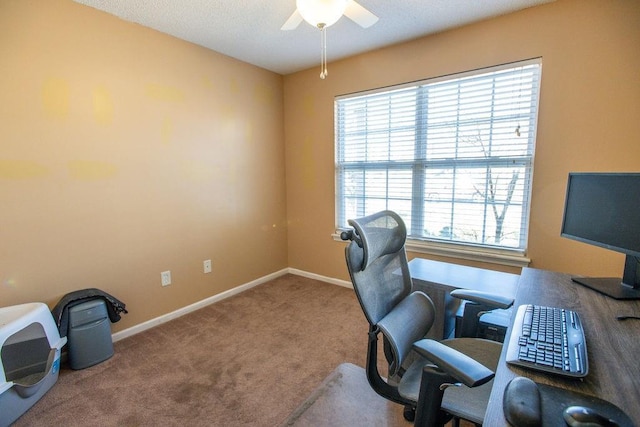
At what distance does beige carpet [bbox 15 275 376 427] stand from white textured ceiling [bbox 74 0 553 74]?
Result: 7.93 ft

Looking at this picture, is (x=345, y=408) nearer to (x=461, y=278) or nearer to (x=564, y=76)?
(x=461, y=278)

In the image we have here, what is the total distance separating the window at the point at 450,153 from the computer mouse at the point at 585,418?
2022 mm

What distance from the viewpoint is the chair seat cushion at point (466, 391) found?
39.1 inches

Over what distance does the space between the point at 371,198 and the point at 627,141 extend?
1910 mm

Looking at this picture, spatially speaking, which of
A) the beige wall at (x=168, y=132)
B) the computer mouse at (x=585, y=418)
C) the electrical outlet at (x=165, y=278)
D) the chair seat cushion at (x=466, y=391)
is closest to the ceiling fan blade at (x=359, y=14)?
the beige wall at (x=168, y=132)

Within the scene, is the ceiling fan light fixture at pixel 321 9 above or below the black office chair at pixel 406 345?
above

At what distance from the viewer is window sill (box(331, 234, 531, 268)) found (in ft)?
7.86

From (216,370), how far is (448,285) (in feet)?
5.20

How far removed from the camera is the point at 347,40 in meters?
2.68

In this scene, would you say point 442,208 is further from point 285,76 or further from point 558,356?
point 285,76

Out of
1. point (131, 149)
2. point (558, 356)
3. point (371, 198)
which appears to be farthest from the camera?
point (371, 198)

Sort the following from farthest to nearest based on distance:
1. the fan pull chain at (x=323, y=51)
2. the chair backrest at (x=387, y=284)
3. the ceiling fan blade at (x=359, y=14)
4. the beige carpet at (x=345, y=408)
Result: 1. the fan pull chain at (x=323, y=51)
2. the ceiling fan blade at (x=359, y=14)
3. the beige carpet at (x=345, y=408)
4. the chair backrest at (x=387, y=284)

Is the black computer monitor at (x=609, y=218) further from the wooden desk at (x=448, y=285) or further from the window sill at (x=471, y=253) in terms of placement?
the window sill at (x=471, y=253)

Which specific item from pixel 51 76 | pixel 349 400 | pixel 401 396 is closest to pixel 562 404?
pixel 401 396
